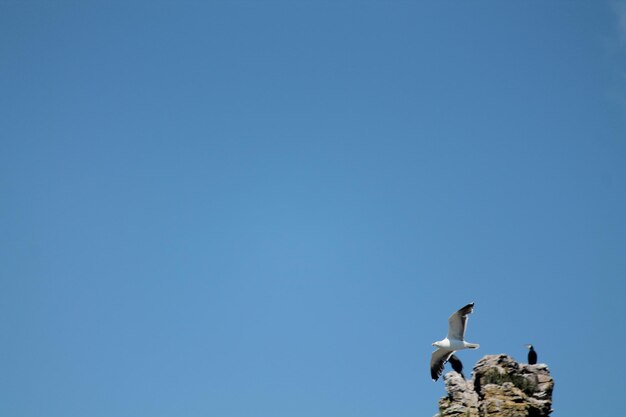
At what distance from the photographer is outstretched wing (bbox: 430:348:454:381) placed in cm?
4838

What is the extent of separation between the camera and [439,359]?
48.6m

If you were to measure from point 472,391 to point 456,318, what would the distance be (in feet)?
24.6

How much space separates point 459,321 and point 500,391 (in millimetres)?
8361

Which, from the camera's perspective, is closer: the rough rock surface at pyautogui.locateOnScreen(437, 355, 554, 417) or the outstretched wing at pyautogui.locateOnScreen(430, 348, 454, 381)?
the rough rock surface at pyautogui.locateOnScreen(437, 355, 554, 417)

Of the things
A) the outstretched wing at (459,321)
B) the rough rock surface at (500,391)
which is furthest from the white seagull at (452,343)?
the rough rock surface at (500,391)

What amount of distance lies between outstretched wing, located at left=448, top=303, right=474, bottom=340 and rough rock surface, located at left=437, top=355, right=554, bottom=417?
6.28m

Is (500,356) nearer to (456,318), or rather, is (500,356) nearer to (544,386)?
(544,386)

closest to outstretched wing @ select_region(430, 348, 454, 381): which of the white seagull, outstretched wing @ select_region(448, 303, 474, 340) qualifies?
the white seagull

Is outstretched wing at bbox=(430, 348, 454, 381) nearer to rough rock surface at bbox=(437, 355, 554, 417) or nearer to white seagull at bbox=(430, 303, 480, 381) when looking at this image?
white seagull at bbox=(430, 303, 480, 381)

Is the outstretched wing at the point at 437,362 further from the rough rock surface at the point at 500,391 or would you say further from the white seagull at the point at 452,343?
the rough rock surface at the point at 500,391

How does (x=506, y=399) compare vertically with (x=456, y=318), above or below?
below

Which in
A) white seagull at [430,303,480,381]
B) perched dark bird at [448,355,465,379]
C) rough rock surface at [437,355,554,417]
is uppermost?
white seagull at [430,303,480,381]

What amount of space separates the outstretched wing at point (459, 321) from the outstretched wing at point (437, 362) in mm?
1285

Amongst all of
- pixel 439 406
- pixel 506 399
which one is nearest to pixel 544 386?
pixel 506 399
